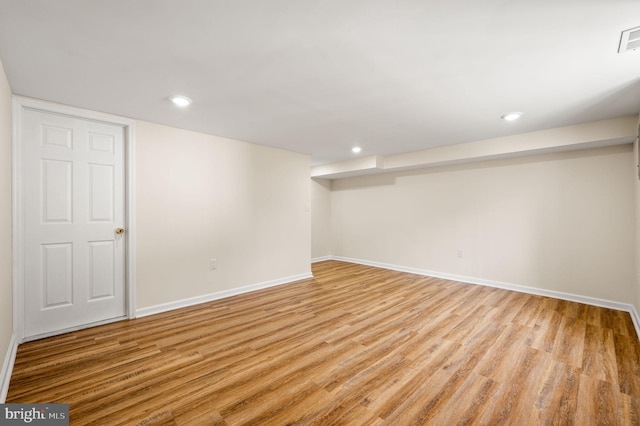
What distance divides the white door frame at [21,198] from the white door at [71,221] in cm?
6

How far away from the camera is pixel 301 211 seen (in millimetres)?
4926

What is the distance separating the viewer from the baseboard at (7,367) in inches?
69.0

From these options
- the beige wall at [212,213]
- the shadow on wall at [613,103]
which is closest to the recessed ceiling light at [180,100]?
the beige wall at [212,213]

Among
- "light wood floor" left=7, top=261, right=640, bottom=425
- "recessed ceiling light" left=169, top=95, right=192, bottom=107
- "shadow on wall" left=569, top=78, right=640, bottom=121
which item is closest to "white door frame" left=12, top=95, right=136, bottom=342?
"light wood floor" left=7, top=261, right=640, bottom=425

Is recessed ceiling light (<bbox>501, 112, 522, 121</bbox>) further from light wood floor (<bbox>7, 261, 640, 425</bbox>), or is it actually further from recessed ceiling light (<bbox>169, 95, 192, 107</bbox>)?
recessed ceiling light (<bbox>169, 95, 192, 107</bbox>)

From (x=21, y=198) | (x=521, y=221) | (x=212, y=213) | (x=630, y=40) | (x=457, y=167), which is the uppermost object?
(x=630, y=40)

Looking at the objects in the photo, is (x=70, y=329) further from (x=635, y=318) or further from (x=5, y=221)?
(x=635, y=318)

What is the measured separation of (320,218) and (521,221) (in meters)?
4.04

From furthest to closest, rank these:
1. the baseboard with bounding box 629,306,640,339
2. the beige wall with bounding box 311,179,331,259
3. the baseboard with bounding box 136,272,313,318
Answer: the beige wall with bounding box 311,179,331,259 → the baseboard with bounding box 136,272,313,318 → the baseboard with bounding box 629,306,640,339

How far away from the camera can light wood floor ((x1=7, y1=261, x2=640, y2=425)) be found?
166cm

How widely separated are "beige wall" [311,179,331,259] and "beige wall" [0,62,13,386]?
496 cm

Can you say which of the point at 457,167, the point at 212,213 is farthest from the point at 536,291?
the point at 212,213

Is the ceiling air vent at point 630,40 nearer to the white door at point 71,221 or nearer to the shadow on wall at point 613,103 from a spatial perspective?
the shadow on wall at point 613,103

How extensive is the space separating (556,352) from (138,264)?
4249mm
